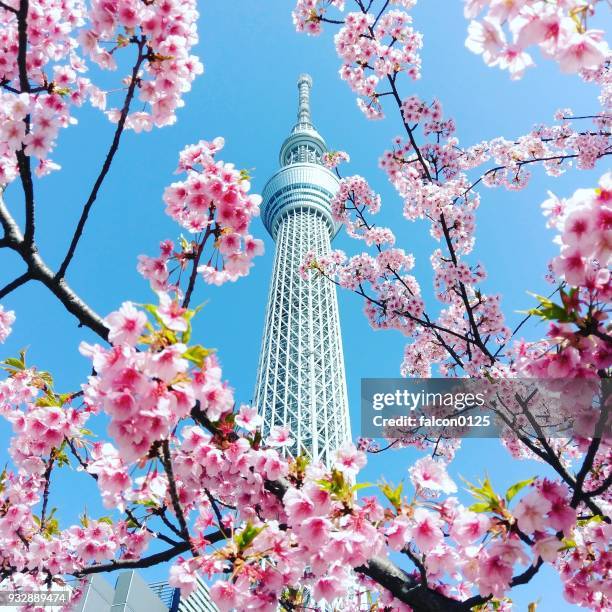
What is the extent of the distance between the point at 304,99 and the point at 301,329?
110ft

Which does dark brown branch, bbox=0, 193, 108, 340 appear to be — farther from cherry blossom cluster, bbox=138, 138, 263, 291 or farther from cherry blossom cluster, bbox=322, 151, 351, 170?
cherry blossom cluster, bbox=322, 151, 351, 170

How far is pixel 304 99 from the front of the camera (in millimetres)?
64438

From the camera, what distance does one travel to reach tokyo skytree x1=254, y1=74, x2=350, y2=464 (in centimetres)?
4025

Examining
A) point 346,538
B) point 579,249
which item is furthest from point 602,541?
point 579,249

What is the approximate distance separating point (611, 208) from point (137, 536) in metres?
2.96

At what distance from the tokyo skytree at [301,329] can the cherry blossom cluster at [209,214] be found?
31565 mm

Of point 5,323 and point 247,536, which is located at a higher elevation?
point 5,323

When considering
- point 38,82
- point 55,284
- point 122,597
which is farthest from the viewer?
point 122,597

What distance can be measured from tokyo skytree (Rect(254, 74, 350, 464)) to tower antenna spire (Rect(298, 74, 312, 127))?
596 cm

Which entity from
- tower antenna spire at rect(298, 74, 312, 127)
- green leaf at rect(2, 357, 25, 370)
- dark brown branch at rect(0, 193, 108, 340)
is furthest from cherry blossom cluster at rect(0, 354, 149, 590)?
tower antenna spire at rect(298, 74, 312, 127)

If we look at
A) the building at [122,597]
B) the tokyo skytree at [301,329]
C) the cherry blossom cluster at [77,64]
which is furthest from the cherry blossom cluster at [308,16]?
the tokyo skytree at [301,329]

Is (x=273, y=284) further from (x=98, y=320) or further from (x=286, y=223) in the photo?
(x=98, y=320)

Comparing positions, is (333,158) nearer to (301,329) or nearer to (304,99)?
(301,329)

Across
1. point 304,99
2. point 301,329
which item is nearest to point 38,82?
point 301,329
